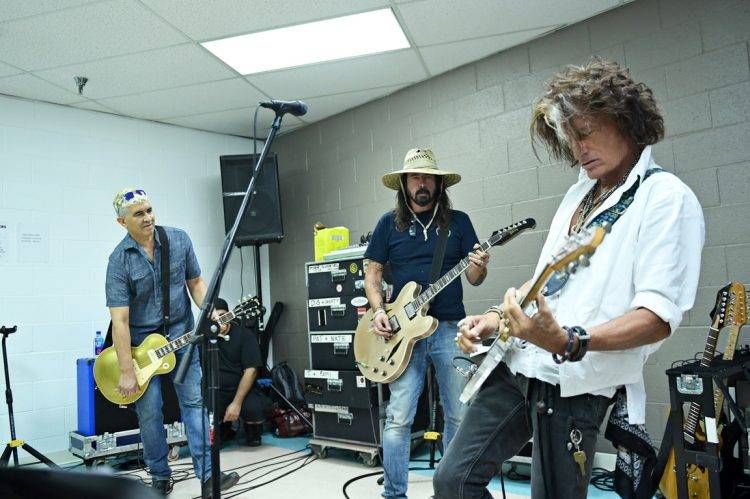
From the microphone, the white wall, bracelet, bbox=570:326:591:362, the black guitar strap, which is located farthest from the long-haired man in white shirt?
the white wall

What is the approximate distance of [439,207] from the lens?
2.96 metres

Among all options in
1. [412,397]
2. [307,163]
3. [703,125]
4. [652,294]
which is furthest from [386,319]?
[307,163]

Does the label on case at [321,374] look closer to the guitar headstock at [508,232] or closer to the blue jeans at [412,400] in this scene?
the blue jeans at [412,400]

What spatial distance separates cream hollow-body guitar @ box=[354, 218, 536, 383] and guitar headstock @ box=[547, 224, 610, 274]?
1.54m

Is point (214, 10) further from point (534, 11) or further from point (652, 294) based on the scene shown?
point (652, 294)

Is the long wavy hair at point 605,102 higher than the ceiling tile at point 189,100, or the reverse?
the ceiling tile at point 189,100

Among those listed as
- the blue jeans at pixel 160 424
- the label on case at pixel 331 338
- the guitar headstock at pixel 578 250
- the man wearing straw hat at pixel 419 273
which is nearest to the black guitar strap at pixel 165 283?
the blue jeans at pixel 160 424

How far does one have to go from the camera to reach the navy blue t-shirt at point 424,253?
2795 millimetres

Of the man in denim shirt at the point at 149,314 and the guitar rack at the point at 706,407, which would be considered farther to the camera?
the man in denim shirt at the point at 149,314

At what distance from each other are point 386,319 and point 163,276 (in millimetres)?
1323

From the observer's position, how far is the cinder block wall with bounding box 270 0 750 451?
2932mm

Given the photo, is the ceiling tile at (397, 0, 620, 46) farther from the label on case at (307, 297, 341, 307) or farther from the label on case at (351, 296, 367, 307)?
the label on case at (307, 297, 341, 307)

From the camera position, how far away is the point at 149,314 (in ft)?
10.3

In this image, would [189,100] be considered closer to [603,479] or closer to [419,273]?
[419,273]
